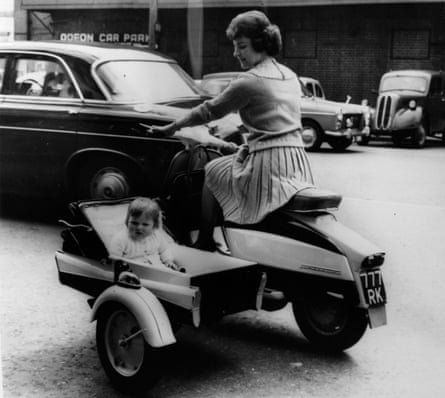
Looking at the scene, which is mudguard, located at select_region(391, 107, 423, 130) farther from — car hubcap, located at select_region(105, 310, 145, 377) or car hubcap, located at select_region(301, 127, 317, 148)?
car hubcap, located at select_region(105, 310, 145, 377)

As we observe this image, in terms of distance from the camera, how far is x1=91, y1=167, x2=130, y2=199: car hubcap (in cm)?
657

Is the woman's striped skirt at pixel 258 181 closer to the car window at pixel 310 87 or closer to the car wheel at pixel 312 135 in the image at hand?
the car wheel at pixel 312 135

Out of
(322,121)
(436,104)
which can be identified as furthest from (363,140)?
(322,121)

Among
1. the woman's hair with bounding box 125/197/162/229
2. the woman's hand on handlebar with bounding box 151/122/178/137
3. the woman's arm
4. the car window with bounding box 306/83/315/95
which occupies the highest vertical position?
the car window with bounding box 306/83/315/95

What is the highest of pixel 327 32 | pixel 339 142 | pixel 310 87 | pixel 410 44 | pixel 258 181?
pixel 327 32

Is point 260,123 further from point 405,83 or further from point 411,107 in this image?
point 405,83

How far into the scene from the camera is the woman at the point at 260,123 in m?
3.92

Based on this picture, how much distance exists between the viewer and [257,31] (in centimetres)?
395

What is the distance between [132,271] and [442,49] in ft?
76.2

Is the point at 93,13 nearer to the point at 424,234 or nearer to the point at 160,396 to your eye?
the point at 424,234

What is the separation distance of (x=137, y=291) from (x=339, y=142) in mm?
13760

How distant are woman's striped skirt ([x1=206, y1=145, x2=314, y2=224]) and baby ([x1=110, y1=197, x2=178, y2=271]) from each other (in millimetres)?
385

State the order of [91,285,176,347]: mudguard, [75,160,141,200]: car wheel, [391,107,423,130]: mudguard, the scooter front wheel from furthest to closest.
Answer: [391,107,423,130]: mudguard
[75,160,141,200]: car wheel
the scooter front wheel
[91,285,176,347]: mudguard

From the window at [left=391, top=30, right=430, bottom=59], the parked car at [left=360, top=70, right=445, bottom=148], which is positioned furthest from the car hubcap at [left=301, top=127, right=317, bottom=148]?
the window at [left=391, top=30, right=430, bottom=59]
